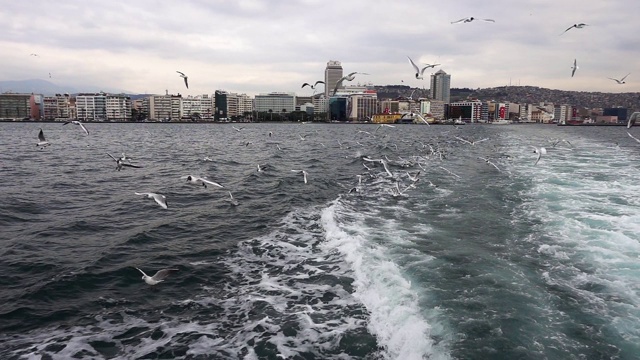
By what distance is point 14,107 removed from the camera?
155375mm

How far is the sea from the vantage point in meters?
5.80

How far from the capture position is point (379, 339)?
230 inches

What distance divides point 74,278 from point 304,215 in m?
A: 6.56

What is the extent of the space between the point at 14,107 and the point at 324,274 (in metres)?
186

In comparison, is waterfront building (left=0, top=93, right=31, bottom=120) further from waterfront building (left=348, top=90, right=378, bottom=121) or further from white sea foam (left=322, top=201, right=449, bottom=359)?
white sea foam (left=322, top=201, right=449, bottom=359)

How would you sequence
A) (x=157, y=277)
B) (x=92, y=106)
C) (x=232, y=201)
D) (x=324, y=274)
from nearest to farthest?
(x=157, y=277) → (x=324, y=274) → (x=232, y=201) → (x=92, y=106)

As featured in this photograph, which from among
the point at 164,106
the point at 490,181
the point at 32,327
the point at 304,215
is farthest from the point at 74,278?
the point at 164,106

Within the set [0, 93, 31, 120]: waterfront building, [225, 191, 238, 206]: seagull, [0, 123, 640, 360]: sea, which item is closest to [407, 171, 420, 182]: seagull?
[0, 123, 640, 360]: sea

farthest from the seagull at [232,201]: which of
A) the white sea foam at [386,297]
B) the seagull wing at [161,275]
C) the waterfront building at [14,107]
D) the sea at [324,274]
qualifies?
the waterfront building at [14,107]

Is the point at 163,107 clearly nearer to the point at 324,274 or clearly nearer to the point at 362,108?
the point at 362,108

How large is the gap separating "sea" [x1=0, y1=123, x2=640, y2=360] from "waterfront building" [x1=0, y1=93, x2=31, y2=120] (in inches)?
6753

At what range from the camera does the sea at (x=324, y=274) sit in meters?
5.80

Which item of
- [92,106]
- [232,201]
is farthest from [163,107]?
[232,201]

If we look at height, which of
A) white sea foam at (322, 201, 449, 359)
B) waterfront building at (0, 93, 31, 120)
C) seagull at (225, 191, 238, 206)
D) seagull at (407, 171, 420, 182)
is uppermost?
waterfront building at (0, 93, 31, 120)
